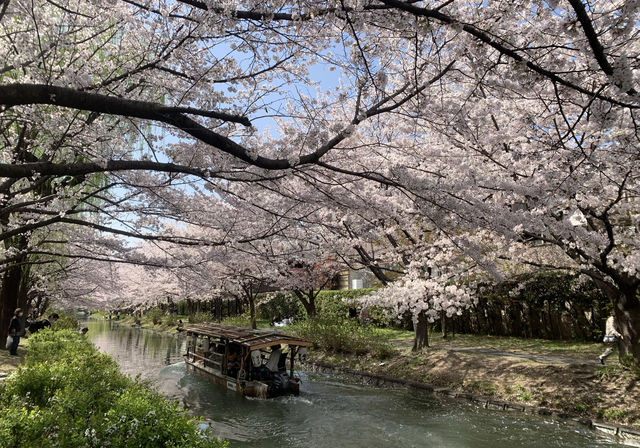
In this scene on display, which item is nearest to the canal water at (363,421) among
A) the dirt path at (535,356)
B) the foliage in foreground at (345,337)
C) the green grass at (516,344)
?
the foliage in foreground at (345,337)

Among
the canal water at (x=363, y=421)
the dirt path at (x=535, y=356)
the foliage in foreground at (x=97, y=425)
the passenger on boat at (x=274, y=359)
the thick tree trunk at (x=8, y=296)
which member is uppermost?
the thick tree trunk at (x=8, y=296)

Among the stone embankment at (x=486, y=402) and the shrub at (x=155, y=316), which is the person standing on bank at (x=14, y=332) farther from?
the shrub at (x=155, y=316)

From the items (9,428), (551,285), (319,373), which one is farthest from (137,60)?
(551,285)

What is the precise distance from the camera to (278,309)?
3338 cm

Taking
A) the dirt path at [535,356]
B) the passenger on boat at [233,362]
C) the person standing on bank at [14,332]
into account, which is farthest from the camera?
the passenger on boat at [233,362]

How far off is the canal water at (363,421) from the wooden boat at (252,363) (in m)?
0.33

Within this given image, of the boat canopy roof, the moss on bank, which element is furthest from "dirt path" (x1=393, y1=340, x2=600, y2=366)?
the boat canopy roof

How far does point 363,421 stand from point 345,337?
7383mm

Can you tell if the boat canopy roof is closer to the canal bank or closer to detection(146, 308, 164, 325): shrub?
the canal bank

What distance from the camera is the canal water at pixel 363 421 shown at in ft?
28.9

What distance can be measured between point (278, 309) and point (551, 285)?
69.3ft

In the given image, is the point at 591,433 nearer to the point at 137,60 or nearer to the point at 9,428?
the point at 9,428

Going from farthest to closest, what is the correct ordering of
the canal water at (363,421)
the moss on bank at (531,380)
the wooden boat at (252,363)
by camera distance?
the wooden boat at (252,363) < the moss on bank at (531,380) < the canal water at (363,421)

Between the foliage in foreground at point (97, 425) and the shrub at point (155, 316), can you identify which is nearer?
the foliage in foreground at point (97, 425)
